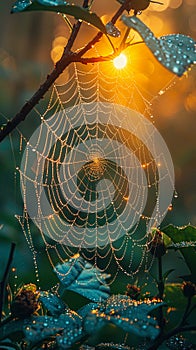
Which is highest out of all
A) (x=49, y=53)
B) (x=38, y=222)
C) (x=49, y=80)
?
(x=49, y=53)

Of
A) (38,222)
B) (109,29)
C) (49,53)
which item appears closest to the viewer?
(109,29)

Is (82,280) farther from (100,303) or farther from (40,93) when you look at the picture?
(40,93)

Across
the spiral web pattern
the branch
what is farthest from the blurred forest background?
the branch

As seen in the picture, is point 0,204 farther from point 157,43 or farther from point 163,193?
point 157,43

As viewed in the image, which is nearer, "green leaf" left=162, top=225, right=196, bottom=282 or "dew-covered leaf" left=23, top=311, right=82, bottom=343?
"dew-covered leaf" left=23, top=311, right=82, bottom=343

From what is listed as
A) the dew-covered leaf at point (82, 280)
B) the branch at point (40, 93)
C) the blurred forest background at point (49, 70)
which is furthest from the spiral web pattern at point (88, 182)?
the branch at point (40, 93)

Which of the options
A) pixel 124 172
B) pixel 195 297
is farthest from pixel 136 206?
pixel 195 297

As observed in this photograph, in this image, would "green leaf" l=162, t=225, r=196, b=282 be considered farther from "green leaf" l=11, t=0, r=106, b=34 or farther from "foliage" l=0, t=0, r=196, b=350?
"green leaf" l=11, t=0, r=106, b=34
